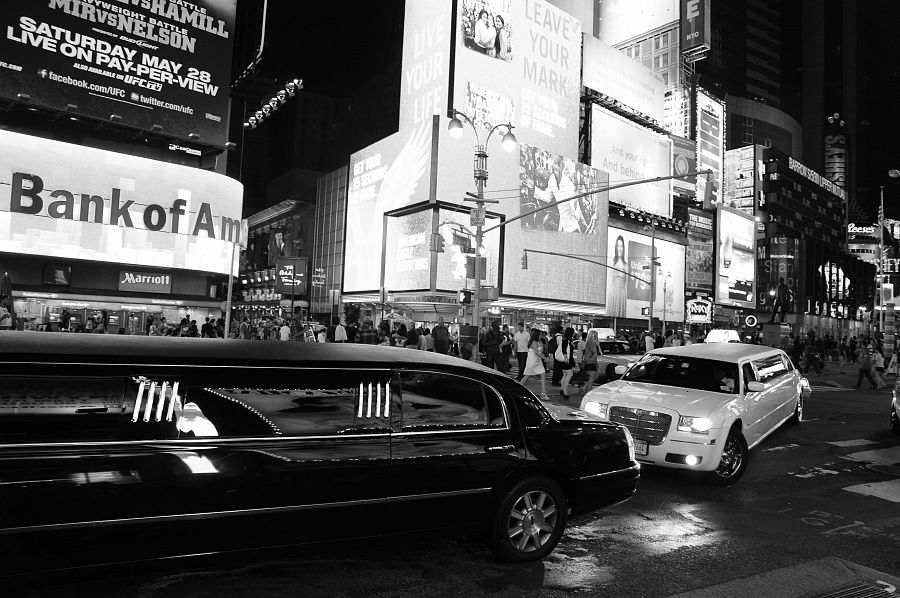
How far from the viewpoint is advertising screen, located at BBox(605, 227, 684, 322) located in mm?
64562

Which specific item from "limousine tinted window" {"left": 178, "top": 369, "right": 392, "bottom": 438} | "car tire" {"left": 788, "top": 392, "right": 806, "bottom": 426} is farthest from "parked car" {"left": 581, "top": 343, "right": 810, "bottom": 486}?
"limousine tinted window" {"left": 178, "top": 369, "right": 392, "bottom": 438}

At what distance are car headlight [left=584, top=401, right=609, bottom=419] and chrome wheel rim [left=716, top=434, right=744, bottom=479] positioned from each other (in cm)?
140

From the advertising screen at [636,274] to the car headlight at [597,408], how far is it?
5482 centimetres

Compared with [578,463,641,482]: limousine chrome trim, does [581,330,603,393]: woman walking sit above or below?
above

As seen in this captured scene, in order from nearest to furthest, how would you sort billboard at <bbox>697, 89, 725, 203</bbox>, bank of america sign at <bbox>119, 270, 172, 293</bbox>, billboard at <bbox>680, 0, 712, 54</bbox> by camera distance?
bank of america sign at <bbox>119, 270, 172, 293</bbox> → billboard at <bbox>680, 0, 712, 54</bbox> → billboard at <bbox>697, 89, 725, 203</bbox>

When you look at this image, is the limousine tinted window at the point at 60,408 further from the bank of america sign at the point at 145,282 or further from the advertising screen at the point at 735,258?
the advertising screen at the point at 735,258

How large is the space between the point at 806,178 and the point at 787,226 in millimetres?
14854

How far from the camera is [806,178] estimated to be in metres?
123

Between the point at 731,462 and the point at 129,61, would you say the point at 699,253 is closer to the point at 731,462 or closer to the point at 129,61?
the point at 129,61

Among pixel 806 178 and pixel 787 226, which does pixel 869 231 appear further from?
pixel 806 178

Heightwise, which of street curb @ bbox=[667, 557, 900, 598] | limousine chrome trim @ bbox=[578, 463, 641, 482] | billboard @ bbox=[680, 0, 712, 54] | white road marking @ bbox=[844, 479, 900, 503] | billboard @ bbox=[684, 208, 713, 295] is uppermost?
billboard @ bbox=[680, 0, 712, 54]

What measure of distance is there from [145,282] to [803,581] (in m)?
36.0

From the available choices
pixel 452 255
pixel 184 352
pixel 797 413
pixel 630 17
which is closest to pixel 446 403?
pixel 184 352

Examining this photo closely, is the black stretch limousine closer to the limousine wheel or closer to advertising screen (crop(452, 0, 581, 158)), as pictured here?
the limousine wheel
